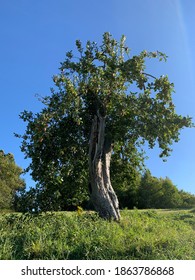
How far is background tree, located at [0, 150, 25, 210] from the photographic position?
4153 cm

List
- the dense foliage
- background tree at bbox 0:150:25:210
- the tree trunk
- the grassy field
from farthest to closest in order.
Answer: the dense foliage → background tree at bbox 0:150:25:210 → the tree trunk → the grassy field

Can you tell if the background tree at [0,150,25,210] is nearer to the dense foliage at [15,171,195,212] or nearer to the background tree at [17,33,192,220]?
the dense foliage at [15,171,195,212]

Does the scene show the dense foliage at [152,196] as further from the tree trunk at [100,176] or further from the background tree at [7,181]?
the tree trunk at [100,176]

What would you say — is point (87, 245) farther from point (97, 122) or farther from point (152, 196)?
point (152, 196)

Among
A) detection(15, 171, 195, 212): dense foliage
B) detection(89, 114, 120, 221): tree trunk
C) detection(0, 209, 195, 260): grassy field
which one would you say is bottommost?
detection(0, 209, 195, 260): grassy field

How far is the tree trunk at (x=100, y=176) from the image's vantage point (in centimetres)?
1567

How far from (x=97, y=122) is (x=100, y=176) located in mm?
2811

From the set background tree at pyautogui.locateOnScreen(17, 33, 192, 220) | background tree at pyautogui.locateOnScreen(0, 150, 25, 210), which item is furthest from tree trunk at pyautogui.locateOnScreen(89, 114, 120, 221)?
background tree at pyautogui.locateOnScreen(0, 150, 25, 210)

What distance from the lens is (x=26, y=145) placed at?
16.5 m

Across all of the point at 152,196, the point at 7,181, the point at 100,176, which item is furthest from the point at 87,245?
the point at 152,196

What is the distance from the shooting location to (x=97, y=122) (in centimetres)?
1703

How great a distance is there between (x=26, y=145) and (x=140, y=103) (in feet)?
20.6

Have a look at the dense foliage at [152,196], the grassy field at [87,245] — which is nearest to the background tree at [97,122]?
the grassy field at [87,245]

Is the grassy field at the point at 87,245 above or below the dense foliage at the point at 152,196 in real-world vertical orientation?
below
